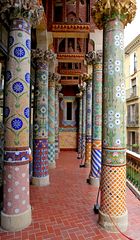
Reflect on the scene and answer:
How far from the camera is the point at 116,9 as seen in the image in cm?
381

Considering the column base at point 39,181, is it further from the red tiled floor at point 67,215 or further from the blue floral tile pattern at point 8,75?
the blue floral tile pattern at point 8,75

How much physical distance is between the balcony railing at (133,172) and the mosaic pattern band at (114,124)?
196 cm

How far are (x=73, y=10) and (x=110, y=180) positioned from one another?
22.3 feet

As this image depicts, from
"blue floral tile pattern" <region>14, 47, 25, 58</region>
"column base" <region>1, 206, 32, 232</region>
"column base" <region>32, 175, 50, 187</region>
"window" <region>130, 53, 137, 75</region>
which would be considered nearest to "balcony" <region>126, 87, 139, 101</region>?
"window" <region>130, 53, 137, 75</region>

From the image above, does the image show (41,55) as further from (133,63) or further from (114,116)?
(133,63)

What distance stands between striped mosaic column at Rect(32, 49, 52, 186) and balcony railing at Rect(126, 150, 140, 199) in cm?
271

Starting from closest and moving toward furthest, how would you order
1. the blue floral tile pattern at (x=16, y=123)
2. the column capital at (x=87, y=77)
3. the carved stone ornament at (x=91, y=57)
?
the blue floral tile pattern at (x=16, y=123) → the carved stone ornament at (x=91, y=57) → the column capital at (x=87, y=77)

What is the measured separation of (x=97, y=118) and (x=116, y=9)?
3510 mm

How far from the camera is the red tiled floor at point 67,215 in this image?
11.4 ft

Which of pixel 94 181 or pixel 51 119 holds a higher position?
pixel 51 119

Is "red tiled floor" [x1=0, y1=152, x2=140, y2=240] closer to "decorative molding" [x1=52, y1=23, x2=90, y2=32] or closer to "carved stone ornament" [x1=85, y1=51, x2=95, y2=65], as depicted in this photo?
"carved stone ornament" [x1=85, y1=51, x2=95, y2=65]

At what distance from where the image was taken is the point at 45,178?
6.46 metres

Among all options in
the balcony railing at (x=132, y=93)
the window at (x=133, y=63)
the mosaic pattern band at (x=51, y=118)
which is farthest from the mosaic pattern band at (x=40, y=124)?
the window at (x=133, y=63)

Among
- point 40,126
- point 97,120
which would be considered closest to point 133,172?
point 97,120
